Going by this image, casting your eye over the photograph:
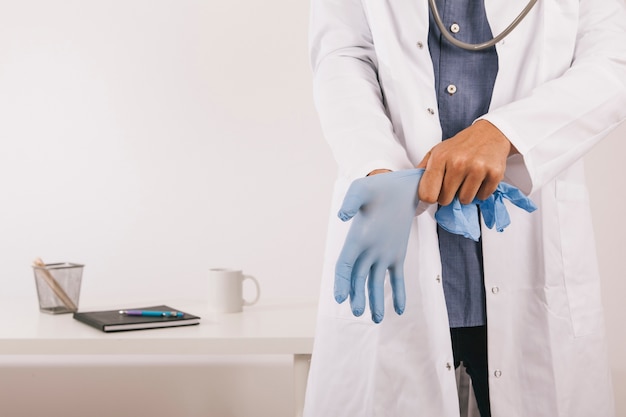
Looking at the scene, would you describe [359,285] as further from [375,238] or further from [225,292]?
[225,292]

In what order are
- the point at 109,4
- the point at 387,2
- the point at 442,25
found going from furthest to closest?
the point at 109,4
the point at 387,2
the point at 442,25

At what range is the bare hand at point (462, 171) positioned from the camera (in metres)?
0.79

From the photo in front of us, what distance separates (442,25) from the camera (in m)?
0.96

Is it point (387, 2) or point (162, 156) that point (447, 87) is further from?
point (162, 156)

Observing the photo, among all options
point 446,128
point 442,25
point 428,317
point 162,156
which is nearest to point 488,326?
point 428,317

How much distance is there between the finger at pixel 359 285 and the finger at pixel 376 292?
12mm

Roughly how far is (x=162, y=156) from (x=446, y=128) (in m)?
1.39

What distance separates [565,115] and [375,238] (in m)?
0.29

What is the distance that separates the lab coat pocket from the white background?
1.27 m

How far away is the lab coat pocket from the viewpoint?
1008 millimetres

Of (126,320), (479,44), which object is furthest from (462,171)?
(126,320)

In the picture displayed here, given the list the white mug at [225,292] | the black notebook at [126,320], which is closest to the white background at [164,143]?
the white mug at [225,292]

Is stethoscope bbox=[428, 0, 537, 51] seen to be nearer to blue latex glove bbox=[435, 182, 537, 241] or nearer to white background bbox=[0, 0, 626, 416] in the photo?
blue latex glove bbox=[435, 182, 537, 241]

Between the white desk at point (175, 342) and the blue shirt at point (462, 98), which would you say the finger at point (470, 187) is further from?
the white desk at point (175, 342)
